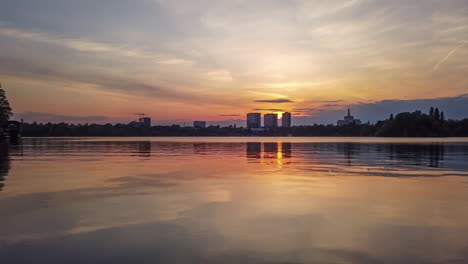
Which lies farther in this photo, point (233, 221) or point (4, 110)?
point (4, 110)

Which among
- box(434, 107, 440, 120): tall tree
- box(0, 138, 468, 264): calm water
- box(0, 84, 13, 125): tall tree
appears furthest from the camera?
box(434, 107, 440, 120): tall tree

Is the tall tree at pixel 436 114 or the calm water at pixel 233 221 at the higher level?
the tall tree at pixel 436 114

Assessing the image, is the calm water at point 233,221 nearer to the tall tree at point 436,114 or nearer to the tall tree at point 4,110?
the tall tree at point 4,110

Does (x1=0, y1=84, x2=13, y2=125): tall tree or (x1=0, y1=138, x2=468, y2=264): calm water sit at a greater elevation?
(x1=0, y1=84, x2=13, y2=125): tall tree

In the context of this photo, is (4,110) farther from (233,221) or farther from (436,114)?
(436,114)

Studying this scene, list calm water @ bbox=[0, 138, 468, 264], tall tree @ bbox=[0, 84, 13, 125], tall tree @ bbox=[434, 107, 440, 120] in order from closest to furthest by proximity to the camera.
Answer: calm water @ bbox=[0, 138, 468, 264] → tall tree @ bbox=[0, 84, 13, 125] → tall tree @ bbox=[434, 107, 440, 120]

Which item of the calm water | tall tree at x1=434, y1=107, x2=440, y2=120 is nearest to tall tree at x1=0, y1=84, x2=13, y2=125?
the calm water

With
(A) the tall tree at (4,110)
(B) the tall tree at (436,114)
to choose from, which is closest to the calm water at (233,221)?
(A) the tall tree at (4,110)

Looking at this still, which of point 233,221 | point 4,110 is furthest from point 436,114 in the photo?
point 233,221

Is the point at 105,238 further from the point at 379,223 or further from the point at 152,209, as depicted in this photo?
the point at 379,223

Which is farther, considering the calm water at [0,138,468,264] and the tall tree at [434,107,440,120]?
the tall tree at [434,107,440,120]

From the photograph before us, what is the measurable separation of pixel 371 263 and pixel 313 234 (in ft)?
8.08

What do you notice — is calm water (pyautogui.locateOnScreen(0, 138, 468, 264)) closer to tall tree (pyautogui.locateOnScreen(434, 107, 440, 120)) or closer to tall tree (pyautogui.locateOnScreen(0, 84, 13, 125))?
tall tree (pyautogui.locateOnScreen(0, 84, 13, 125))

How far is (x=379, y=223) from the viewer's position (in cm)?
1177
